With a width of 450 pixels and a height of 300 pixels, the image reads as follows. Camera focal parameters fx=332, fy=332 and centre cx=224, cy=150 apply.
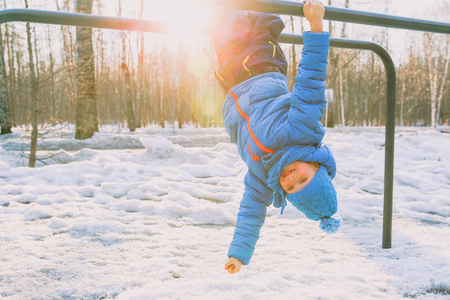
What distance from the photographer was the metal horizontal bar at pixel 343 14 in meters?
1.12

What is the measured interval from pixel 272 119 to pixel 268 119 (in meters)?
0.01

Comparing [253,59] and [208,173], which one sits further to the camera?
[208,173]

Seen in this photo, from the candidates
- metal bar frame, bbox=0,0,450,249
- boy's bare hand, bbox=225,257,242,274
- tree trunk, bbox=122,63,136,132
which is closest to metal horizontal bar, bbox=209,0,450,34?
metal bar frame, bbox=0,0,450,249

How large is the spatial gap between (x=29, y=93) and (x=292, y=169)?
4.83 m

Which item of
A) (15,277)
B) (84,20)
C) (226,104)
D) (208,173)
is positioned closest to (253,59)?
(226,104)

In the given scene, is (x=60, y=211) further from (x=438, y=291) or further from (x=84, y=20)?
(x=438, y=291)

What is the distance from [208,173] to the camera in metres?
4.48

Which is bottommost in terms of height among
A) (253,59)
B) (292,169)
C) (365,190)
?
(365,190)

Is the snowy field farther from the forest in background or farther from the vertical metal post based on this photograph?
the forest in background

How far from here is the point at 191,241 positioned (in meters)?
2.09

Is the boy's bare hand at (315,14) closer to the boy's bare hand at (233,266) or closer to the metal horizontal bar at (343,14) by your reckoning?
the metal horizontal bar at (343,14)

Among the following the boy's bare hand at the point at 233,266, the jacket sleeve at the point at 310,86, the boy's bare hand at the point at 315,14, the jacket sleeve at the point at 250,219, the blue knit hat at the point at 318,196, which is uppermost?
the boy's bare hand at the point at 315,14

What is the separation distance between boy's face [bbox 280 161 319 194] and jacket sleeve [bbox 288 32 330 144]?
0.12 meters

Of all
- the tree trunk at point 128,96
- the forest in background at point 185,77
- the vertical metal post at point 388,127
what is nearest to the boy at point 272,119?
the vertical metal post at point 388,127
